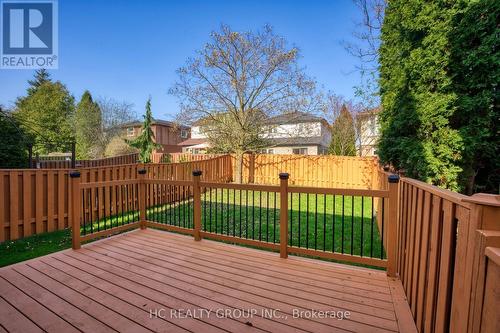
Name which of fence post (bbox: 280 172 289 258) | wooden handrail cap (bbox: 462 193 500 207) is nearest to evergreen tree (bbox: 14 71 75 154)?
fence post (bbox: 280 172 289 258)

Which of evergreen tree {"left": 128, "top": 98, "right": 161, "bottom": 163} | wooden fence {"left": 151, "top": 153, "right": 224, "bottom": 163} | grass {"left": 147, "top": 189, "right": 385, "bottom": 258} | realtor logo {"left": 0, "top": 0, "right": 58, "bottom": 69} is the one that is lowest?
grass {"left": 147, "top": 189, "right": 385, "bottom": 258}

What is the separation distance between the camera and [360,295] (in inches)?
94.3

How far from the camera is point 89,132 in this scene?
22.9m

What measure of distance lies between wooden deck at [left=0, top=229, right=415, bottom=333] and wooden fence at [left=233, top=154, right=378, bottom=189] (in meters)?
8.76

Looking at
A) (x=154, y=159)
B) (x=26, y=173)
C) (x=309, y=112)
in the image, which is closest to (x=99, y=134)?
(x=154, y=159)

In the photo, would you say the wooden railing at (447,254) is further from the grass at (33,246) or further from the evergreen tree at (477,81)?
the grass at (33,246)

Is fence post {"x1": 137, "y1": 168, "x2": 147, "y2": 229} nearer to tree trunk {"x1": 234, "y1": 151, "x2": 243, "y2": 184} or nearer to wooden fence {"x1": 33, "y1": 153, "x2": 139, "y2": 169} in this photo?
wooden fence {"x1": 33, "y1": 153, "x2": 139, "y2": 169}

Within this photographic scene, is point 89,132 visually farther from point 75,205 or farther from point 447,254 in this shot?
point 447,254

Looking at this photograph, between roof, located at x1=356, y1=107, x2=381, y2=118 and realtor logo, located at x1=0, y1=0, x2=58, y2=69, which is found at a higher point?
realtor logo, located at x1=0, y1=0, x2=58, y2=69

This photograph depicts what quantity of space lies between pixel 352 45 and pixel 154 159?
42.8 ft

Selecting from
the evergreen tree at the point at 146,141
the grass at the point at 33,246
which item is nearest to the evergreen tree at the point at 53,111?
the evergreen tree at the point at 146,141

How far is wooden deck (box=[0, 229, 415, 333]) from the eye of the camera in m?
1.98

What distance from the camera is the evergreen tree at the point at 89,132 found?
2212 cm

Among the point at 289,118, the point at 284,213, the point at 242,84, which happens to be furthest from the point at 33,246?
the point at 289,118
